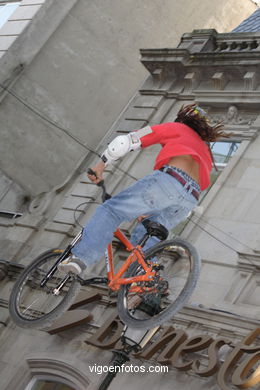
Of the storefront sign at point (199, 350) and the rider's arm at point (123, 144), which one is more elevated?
the rider's arm at point (123, 144)

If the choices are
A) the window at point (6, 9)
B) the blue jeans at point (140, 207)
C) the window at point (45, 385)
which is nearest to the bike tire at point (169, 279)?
the blue jeans at point (140, 207)

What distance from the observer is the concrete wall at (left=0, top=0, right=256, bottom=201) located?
54.1 feet

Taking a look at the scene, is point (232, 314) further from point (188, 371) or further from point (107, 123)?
point (107, 123)

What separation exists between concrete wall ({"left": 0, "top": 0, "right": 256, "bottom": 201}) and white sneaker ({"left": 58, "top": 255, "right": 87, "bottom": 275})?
8.41 meters

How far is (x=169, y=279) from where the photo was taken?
8008mm

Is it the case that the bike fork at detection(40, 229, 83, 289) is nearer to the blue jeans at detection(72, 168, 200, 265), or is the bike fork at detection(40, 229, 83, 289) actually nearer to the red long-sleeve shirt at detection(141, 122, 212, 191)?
the blue jeans at detection(72, 168, 200, 265)

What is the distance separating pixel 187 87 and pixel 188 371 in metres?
6.90

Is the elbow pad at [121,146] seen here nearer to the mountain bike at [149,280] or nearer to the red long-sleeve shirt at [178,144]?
the red long-sleeve shirt at [178,144]

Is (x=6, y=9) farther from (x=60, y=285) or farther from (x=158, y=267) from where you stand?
(x=158, y=267)

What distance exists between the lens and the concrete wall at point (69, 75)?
649 inches

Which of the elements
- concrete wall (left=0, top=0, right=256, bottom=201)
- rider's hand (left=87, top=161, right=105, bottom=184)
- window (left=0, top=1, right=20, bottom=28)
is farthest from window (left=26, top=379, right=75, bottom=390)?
window (left=0, top=1, right=20, bottom=28)

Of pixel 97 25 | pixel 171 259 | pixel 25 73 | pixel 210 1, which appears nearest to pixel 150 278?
pixel 171 259

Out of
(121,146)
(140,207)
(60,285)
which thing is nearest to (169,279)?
(140,207)

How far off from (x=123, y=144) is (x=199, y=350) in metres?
3.10
